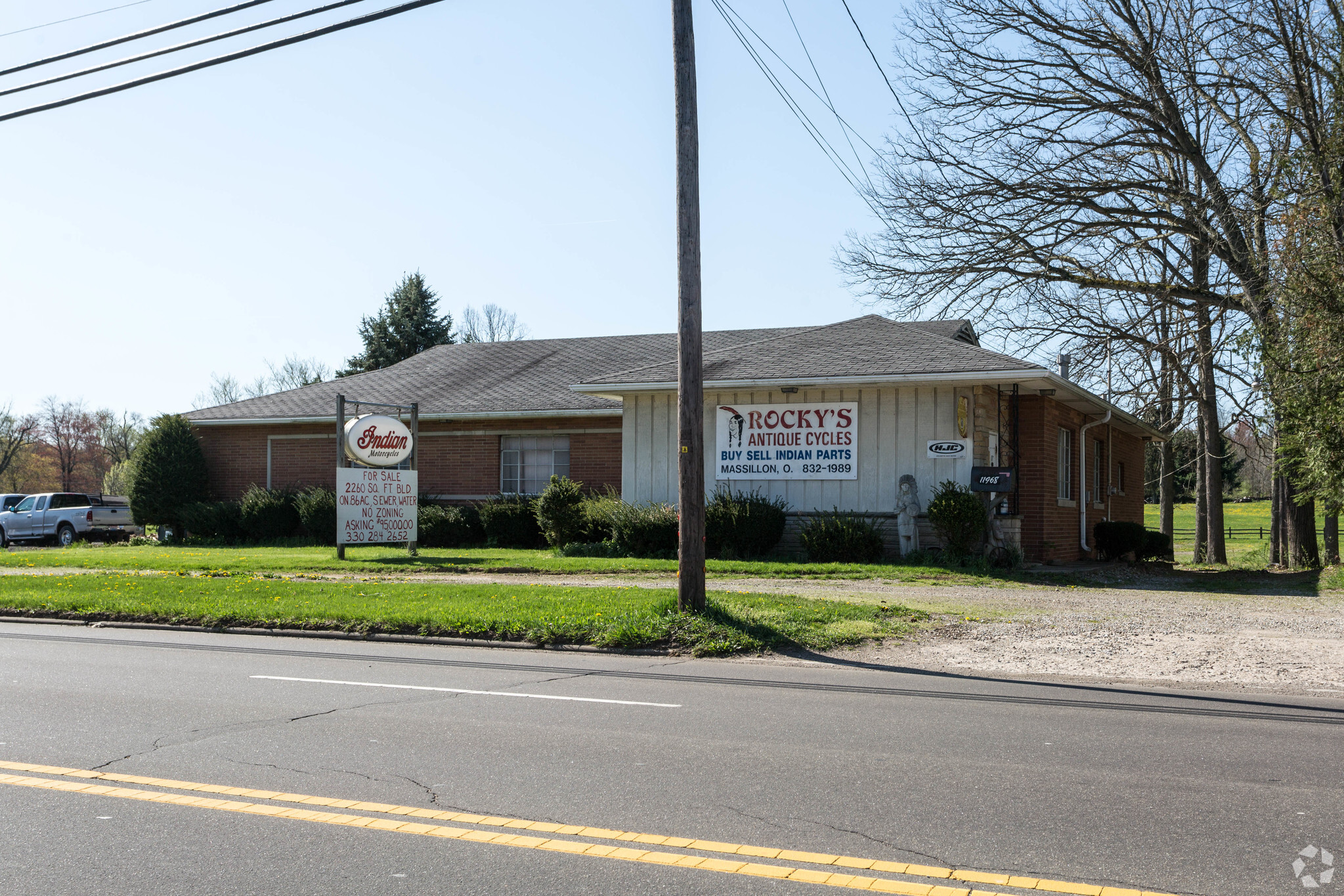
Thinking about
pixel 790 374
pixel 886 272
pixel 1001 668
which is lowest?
pixel 1001 668

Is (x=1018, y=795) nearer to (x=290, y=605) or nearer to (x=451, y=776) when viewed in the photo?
(x=451, y=776)

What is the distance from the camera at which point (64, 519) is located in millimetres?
34531

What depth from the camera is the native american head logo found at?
22.3 m

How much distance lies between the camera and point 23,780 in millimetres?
5797

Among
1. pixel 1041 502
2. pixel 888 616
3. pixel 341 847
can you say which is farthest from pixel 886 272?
pixel 341 847

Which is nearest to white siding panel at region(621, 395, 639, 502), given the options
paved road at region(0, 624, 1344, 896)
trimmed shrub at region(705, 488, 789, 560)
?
trimmed shrub at region(705, 488, 789, 560)

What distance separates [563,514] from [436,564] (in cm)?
339

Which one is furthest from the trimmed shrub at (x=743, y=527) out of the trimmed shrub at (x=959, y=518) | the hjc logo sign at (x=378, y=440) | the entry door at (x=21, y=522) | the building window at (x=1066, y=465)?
the entry door at (x=21, y=522)

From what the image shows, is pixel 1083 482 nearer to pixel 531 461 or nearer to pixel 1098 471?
pixel 1098 471

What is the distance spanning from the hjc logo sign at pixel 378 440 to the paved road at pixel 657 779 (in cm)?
1272

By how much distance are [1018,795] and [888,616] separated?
762 cm

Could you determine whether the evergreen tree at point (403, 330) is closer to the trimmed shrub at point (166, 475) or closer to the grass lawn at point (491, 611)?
the trimmed shrub at point (166, 475)

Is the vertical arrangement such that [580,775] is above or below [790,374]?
below

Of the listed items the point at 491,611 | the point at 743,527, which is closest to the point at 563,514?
the point at 743,527
